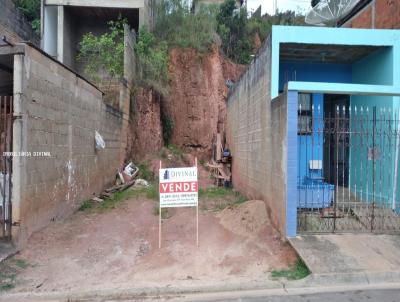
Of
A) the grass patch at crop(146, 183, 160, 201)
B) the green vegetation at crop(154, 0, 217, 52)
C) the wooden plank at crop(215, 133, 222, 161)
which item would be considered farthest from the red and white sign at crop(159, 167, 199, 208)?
the green vegetation at crop(154, 0, 217, 52)

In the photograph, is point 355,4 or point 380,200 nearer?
point 380,200

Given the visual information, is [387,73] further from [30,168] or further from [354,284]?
[30,168]

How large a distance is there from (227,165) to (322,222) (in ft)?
25.7

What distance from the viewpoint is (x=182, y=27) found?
20.2 metres

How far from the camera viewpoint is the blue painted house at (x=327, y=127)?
23.9 ft

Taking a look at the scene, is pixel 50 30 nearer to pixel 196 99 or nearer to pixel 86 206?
pixel 196 99

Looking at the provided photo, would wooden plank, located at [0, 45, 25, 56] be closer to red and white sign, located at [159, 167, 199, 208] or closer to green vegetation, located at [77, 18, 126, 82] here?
red and white sign, located at [159, 167, 199, 208]

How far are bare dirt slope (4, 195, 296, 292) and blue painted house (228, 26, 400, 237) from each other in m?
0.70

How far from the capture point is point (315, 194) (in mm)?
8773

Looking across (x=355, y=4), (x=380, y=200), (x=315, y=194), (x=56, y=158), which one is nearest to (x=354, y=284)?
(x=315, y=194)

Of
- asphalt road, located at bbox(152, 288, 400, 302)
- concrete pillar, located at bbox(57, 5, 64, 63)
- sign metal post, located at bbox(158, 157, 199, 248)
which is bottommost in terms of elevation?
asphalt road, located at bbox(152, 288, 400, 302)

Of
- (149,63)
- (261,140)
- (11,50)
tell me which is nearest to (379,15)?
(261,140)

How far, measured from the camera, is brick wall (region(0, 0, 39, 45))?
16.2 m

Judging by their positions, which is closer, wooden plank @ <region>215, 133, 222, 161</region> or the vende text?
the vende text
